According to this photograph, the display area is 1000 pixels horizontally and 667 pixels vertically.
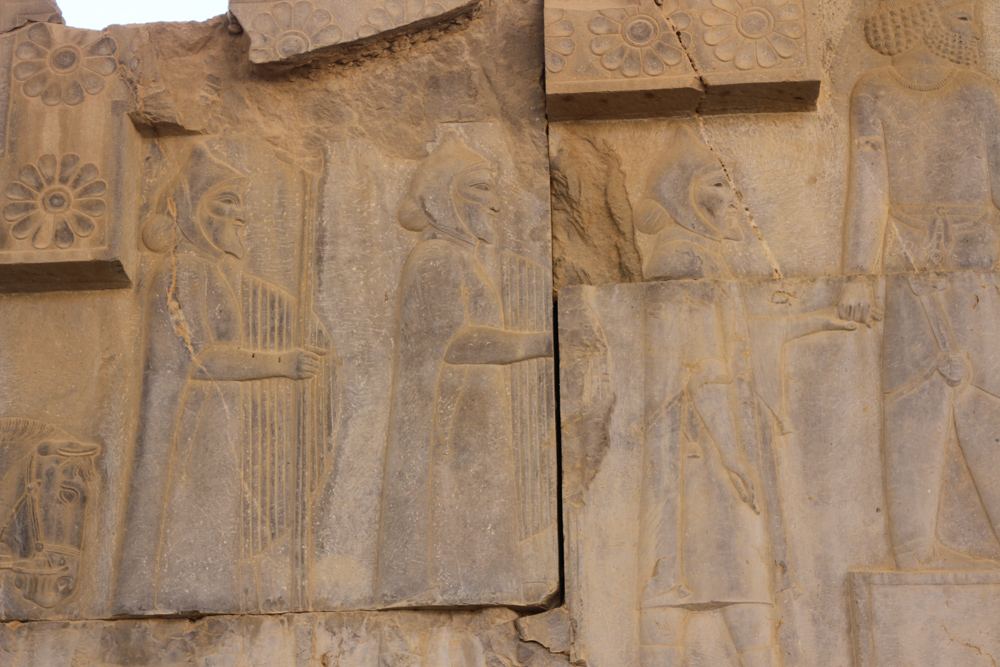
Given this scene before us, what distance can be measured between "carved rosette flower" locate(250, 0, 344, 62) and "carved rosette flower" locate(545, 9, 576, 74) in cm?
84

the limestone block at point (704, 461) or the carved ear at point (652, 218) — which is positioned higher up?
the carved ear at point (652, 218)

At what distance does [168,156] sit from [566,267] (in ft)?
5.57

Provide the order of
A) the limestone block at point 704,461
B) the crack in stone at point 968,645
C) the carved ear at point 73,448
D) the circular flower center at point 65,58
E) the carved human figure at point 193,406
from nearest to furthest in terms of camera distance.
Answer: the crack in stone at point 968,645, the limestone block at point 704,461, the carved human figure at point 193,406, the carved ear at point 73,448, the circular flower center at point 65,58

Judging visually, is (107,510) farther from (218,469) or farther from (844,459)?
(844,459)

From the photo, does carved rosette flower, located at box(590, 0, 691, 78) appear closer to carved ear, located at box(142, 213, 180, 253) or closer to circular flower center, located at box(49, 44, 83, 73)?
carved ear, located at box(142, 213, 180, 253)

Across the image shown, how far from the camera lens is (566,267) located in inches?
184

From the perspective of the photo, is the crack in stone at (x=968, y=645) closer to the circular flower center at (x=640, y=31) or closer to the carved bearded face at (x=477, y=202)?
the carved bearded face at (x=477, y=202)

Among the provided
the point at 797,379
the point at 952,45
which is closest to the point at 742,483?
the point at 797,379

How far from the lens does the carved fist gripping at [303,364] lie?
4.50 m

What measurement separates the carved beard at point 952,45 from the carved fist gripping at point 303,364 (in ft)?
9.13

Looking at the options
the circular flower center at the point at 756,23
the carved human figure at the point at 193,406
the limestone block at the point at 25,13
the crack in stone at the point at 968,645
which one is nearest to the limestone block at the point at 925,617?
the crack in stone at the point at 968,645

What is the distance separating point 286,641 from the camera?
4.33m

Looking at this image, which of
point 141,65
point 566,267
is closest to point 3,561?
point 141,65

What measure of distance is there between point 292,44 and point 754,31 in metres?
1.85
